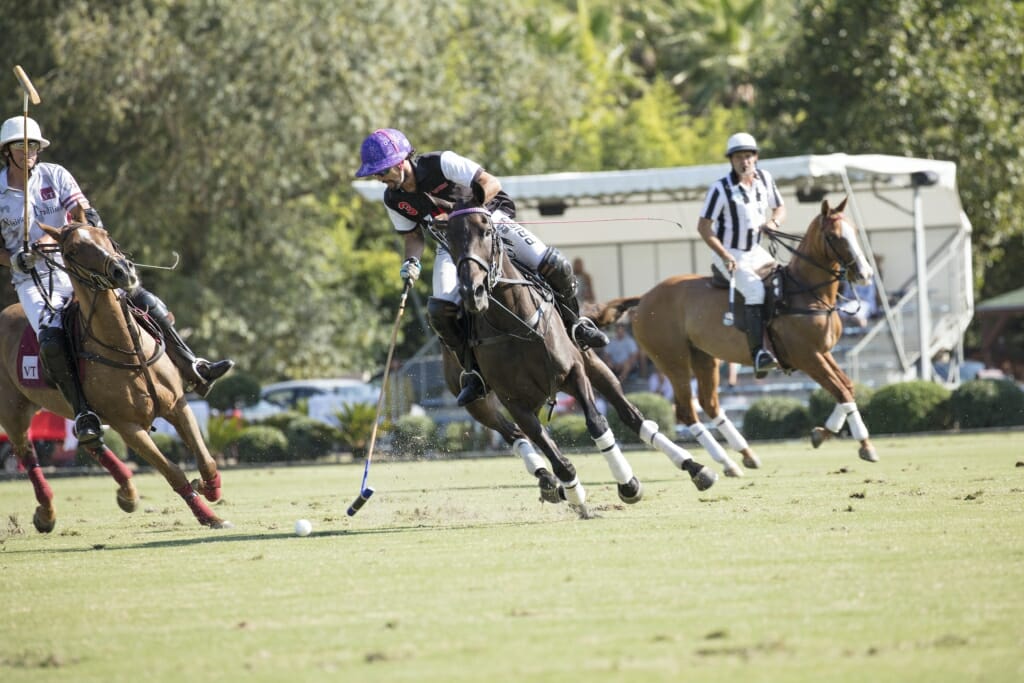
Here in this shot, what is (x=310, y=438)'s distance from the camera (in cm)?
2369

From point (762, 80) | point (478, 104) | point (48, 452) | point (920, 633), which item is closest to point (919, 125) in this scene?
point (762, 80)

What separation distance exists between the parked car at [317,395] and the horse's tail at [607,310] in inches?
419

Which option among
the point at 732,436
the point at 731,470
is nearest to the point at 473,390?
the point at 731,470

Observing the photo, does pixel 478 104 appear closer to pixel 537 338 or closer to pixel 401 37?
pixel 401 37

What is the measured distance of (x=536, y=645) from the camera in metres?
5.56

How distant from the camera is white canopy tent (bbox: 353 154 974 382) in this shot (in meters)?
23.7

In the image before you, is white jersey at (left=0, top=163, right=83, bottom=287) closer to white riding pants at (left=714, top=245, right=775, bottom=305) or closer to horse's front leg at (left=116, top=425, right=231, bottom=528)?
horse's front leg at (left=116, top=425, right=231, bottom=528)

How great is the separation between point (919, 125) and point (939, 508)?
84.2 ft

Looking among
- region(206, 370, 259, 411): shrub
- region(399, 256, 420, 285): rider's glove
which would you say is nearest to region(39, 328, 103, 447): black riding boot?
region(399, 256, 420, 285): rider's glove

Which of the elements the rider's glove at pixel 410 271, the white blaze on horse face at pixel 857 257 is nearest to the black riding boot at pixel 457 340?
the rider's glove at pixel 410 271

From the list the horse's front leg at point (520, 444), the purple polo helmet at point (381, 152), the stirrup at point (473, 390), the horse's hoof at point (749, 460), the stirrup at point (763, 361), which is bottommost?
the horse's hoof at point (749, 460)

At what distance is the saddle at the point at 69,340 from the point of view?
10.8 m

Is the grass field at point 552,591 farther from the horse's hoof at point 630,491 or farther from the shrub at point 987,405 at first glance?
the shrub at point 987,405

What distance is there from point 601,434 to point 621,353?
49.2 ft
